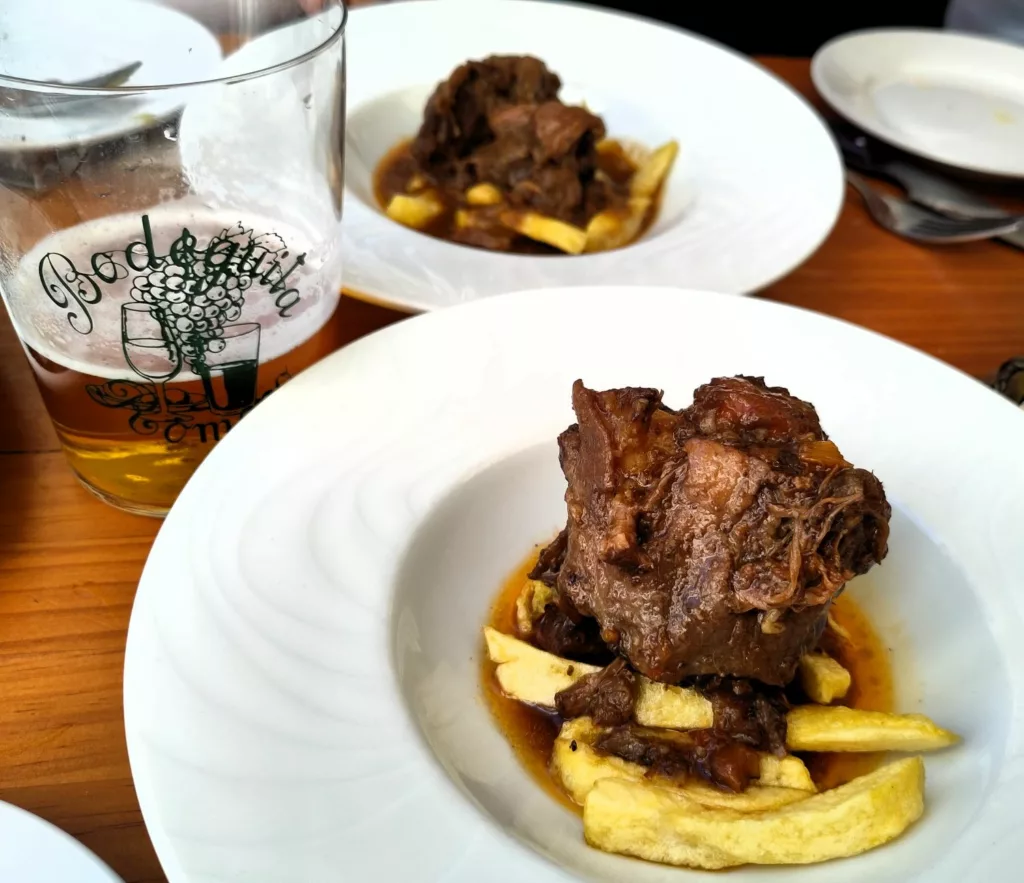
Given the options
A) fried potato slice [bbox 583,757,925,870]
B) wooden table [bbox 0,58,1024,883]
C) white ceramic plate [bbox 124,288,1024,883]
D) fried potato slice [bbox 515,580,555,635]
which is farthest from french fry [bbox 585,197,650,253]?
fried potato slice [bbox 583,757,925,870]

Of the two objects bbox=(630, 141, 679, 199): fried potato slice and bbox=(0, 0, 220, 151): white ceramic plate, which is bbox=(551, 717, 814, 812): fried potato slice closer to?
bbox=(0, 0, 220, 151): white ceramic plate

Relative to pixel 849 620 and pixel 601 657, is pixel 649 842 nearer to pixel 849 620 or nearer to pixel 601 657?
pixel 601 657

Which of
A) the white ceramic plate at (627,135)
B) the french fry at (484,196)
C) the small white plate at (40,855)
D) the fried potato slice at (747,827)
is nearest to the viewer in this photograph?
the small white plate at (40,855)

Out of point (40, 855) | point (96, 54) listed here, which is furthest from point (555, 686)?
point (96, 54)

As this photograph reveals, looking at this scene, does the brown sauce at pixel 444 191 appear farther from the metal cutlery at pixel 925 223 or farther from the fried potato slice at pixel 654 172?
the metal cutlery at pixel 925 223

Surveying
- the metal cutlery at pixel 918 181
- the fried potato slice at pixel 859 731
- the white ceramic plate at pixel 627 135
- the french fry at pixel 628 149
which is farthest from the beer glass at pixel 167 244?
the metal cutlery at pixel 918 181

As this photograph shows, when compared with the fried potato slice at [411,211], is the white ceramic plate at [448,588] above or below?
above
